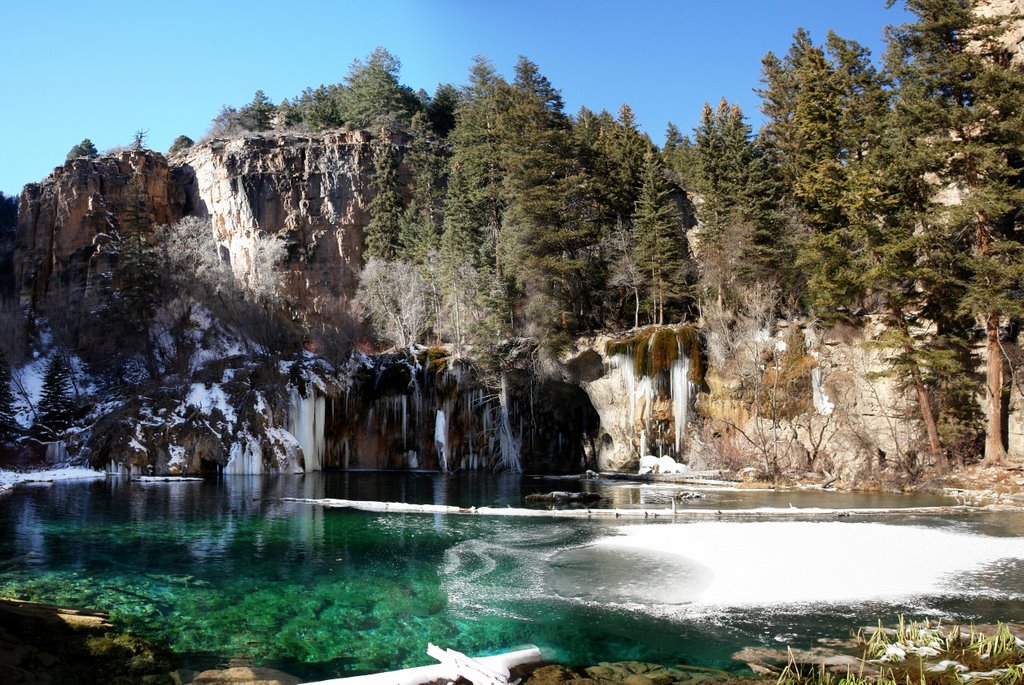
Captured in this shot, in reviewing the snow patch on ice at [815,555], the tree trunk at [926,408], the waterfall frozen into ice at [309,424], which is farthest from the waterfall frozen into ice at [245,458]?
the tree trunk at [926,408]

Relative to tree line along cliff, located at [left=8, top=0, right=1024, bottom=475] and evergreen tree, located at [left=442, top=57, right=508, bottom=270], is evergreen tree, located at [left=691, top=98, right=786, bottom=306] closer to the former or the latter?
tree line along cliff, located at [left=8, top=0, right=1024, bottom=475]

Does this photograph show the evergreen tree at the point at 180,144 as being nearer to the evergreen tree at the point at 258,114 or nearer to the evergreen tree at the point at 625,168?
the evergreen tree at the point at 258,114

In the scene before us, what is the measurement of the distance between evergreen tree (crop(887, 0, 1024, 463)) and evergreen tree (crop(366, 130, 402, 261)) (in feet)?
108

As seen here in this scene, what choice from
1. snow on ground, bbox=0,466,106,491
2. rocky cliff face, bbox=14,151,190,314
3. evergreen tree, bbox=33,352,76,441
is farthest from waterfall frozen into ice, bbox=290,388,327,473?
rocky cliff face, bbox=14,151,190,314

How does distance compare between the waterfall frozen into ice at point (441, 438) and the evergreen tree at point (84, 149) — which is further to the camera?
the evergreen tree at point (84, 149)

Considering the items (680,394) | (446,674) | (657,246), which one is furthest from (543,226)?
(446,674)

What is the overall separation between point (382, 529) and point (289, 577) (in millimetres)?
5007

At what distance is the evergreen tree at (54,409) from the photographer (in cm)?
3483

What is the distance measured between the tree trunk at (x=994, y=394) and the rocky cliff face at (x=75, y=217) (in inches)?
1976

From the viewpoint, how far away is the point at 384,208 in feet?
172

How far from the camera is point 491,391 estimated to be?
121 feet

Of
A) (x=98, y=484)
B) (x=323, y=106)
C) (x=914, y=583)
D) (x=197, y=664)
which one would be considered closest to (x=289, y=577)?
(x=197, y=664)

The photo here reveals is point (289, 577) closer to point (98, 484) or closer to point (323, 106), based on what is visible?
point (98, 484)

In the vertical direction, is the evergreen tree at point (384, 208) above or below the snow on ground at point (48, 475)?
above
